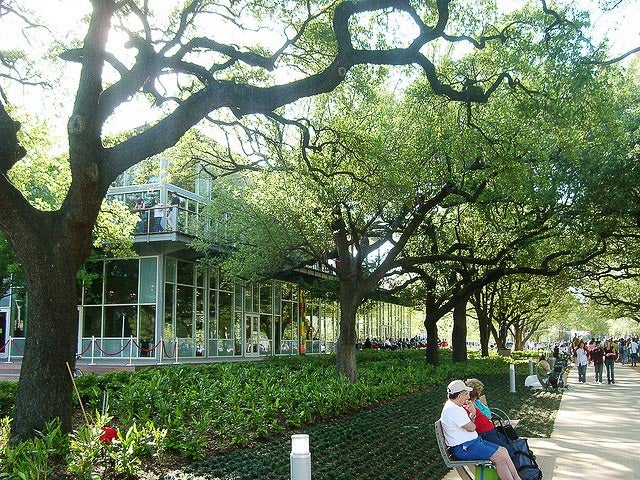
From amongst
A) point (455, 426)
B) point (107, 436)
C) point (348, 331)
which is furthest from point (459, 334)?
point (107, 436)

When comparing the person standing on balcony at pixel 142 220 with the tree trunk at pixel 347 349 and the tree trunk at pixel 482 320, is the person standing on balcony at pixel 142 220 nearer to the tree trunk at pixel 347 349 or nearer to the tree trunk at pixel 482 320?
the tree trunk at pixel 347 349

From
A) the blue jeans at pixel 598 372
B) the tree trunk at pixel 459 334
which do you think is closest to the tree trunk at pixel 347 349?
the blue jeans at pixel 598 372

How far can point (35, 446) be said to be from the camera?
23.7 feet

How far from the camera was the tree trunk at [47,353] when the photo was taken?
8125mm

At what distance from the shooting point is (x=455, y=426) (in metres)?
6.70

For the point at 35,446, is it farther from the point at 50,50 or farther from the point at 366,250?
the point at 366,250

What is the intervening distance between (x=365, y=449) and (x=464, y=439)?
3.19m

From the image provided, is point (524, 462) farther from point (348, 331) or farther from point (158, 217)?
point (158, 217)

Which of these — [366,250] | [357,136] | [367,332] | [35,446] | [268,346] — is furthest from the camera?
[367,332]

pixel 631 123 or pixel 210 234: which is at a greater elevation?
pixel 631 123

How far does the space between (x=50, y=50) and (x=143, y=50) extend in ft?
18.1

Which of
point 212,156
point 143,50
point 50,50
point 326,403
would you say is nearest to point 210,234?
point 212,156

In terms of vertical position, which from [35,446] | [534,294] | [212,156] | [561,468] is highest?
[212,156]

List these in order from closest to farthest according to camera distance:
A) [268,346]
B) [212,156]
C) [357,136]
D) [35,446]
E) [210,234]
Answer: [35,446]
[357,136]
[212,156]
[210,234]
[268,346]
